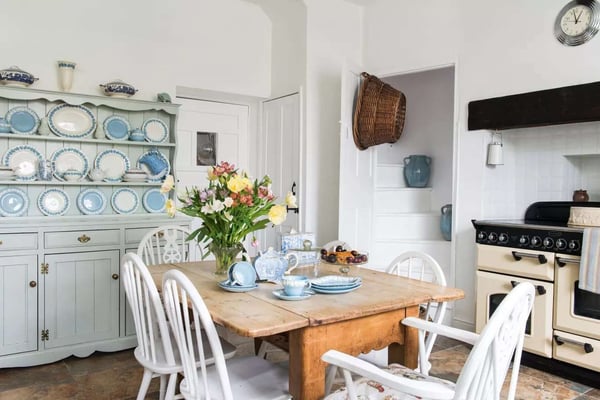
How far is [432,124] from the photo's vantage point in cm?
491

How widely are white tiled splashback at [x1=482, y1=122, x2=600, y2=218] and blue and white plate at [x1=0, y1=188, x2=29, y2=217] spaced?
11.1 ft

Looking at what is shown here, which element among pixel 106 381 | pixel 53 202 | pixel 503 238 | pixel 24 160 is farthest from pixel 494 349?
pixel 24 160

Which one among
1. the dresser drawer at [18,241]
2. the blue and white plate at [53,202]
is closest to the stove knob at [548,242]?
the dresser drawer at [18,241]

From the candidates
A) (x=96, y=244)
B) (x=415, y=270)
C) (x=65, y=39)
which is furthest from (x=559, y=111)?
(x=65, y=39)

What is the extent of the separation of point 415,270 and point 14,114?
333cm

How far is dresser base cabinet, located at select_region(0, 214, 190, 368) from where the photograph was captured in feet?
9.82

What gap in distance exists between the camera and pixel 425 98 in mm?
4953

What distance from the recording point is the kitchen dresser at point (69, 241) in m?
3.01

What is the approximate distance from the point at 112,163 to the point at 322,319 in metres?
2.82

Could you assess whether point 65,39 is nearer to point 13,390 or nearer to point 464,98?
point 13,390

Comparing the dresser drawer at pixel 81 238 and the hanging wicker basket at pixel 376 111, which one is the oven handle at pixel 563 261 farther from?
the dresser drawer at pixel 81 238

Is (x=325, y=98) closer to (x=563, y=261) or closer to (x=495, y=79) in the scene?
(x=495, y=79)

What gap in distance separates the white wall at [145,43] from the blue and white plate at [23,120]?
238mm

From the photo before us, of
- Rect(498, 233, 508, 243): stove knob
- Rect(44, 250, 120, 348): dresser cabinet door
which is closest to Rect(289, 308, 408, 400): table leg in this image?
Rect(498, 233, 508, 243): stove knob
